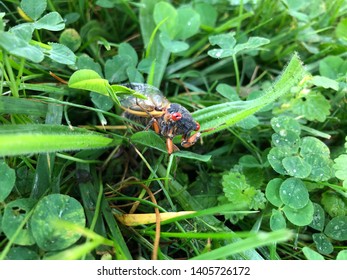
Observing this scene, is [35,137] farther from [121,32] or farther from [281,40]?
[281,40]

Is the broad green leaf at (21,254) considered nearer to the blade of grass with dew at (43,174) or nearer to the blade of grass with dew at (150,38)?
the blade of grass with dew at (43,174)

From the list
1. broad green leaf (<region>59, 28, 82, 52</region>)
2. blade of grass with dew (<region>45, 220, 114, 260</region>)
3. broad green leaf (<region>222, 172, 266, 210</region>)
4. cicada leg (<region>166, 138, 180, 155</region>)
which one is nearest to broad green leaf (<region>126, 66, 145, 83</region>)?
broad green leaf (<region>59, 28, 82, 52</region>)

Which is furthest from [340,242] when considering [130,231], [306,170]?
[130,231]

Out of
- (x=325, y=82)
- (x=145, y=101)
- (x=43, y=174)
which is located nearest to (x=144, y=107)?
(x=145, y=101)

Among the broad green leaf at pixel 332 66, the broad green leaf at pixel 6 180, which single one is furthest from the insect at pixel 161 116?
the broad green leaf at pixel 332 66

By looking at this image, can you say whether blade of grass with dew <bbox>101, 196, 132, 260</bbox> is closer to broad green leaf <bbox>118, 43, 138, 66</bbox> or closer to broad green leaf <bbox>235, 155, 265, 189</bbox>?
broad green leaf <bbox>235, 155, 265, 189</bbox>

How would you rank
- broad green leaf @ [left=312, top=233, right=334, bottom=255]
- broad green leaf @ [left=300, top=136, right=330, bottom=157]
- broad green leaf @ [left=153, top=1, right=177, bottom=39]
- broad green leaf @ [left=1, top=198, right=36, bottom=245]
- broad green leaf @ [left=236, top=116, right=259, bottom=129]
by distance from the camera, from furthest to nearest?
1. broad green leaf @ [left=153, top=1, right=177, bottom=39]
2. broad green leaf @ [left=236, top=116, right=259, bottom=129]
3. broad green leaf @ [left=300, top=136, right=330, bottom=157]
4. broad green leaf @ [left=312, top=233, right=334, bottom=255]
5. broad green leaf @ [left=1, top=198, right=36, bottom=245]
